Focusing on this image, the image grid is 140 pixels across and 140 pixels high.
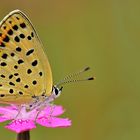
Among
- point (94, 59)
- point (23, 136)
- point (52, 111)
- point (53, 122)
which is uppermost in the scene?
point (94, 59)

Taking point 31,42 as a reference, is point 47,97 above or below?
below

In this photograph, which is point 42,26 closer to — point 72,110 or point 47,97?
point 72,110

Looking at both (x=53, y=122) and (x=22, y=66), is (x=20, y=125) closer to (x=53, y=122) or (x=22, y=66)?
(x=53, y=122)

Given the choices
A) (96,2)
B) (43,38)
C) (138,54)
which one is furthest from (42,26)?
(138,54)

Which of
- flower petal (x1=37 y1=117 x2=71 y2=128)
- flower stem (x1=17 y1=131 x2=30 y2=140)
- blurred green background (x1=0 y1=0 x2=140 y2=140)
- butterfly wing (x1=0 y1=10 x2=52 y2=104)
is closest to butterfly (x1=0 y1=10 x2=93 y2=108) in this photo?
butterfly wing (x1=0 y1=10 x2=52 y2=104)

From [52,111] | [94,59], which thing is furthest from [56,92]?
[94,59]

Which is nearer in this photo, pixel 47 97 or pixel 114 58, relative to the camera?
pixel 47 97

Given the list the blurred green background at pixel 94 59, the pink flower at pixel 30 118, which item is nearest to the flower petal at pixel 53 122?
the pink flower at pixel 30 118

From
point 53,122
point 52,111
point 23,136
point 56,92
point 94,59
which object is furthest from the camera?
point 94,59

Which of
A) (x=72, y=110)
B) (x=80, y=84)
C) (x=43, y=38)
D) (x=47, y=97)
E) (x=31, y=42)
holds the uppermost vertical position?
(x=43, y=38)
